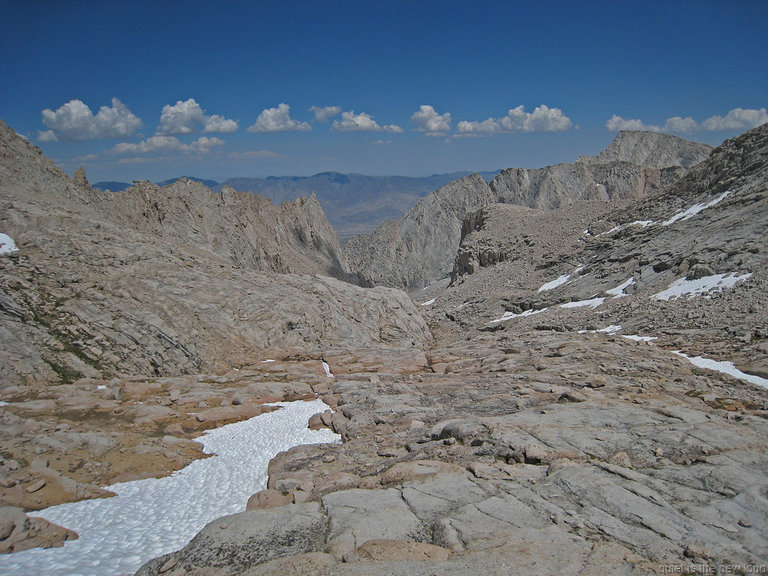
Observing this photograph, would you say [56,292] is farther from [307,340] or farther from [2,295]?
[307,340]

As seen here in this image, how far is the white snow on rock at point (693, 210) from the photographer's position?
131 ft

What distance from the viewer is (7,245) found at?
68.4 ft

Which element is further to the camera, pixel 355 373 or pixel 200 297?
pixel 200 297

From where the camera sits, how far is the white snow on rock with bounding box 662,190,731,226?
40.0 m

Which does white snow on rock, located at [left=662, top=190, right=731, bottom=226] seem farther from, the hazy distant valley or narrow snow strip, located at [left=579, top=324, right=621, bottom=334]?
narrow snow strip, located at [left=579, top=324, right=621, bottom=334]

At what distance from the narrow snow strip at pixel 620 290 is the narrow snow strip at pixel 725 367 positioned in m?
14.6

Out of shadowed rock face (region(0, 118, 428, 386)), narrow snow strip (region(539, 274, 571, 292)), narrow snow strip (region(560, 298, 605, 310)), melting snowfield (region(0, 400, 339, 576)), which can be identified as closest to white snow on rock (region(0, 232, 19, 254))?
shadowed rock face (region(0, 118, 428, 386))

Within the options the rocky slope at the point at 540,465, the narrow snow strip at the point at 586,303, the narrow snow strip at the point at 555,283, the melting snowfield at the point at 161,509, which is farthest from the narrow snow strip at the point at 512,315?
the melting snowfield at the point at 161,509

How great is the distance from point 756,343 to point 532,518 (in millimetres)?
17197

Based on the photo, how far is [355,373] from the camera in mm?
21969

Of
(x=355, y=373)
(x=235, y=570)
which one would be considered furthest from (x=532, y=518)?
(x=355, y=373)

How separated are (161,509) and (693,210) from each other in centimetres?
4540

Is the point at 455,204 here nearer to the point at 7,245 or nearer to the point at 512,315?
the point at 512,315

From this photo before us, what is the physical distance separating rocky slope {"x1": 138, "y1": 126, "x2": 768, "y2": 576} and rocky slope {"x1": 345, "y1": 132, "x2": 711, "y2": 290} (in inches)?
4384
